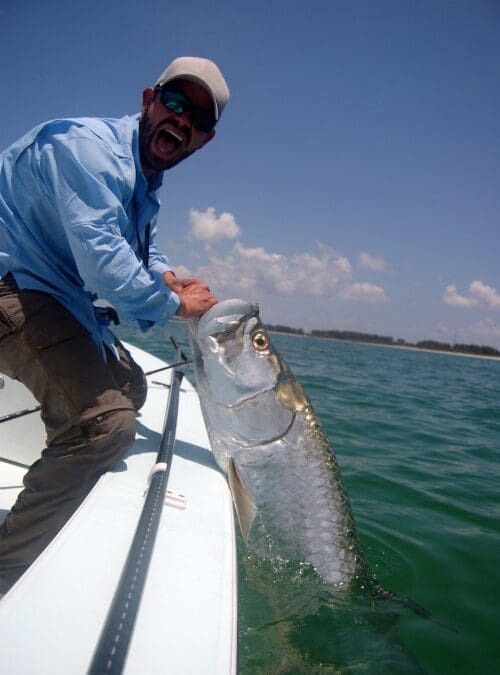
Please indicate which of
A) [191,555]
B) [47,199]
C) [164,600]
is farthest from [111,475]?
[47,199]

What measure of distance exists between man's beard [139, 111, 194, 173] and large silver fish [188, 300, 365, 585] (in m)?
0.85

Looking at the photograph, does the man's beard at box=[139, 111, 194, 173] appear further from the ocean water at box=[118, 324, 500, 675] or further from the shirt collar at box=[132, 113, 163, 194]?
the ocean water at box=[118, 324, 500, 675]

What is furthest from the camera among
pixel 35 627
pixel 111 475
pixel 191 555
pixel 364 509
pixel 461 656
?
pixel 364 509

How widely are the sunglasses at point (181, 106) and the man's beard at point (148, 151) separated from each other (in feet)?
0.46

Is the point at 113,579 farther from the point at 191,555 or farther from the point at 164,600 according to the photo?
the point at 191,555

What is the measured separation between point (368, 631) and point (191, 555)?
124cm

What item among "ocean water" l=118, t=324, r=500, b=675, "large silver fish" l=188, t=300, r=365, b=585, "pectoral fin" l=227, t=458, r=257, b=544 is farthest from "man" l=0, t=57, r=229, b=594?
"ocean water" l=118, t=324, r=500, b=675

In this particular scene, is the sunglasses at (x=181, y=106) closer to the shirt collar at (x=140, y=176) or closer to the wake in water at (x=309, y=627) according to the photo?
the shirt collar at (x=140, y=176)

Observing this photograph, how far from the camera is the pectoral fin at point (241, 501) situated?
2.33 m

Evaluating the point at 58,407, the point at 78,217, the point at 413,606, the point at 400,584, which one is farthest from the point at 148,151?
the point at 400,584

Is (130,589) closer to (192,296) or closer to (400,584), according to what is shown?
(192,296)

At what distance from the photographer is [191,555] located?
1672mm

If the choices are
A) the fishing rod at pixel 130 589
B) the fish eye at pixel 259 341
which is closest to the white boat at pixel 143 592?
the fishing rod at pixel 130 589

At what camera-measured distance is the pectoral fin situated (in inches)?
91.8
